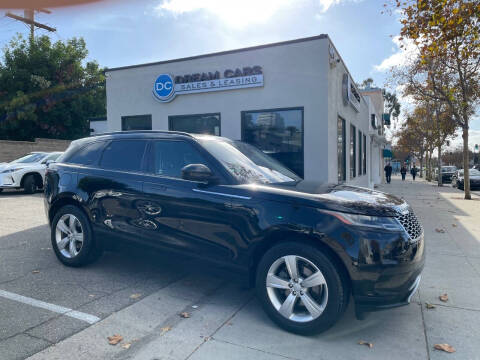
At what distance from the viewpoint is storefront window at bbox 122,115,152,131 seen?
1113 centimetres

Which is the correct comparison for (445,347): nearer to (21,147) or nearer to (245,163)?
(245,163)

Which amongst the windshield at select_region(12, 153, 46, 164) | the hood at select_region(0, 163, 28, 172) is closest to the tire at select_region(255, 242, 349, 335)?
the hood at select_region(0, 163, 28, 172)

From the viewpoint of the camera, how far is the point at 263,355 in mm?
2961

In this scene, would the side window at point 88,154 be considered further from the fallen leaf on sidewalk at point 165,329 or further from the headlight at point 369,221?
the headlight at point 369,221

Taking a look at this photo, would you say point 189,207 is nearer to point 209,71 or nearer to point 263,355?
point 263,355

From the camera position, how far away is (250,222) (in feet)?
11.4

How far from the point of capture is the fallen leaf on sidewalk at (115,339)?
3.08 metres

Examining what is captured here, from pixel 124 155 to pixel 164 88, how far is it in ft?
21.3

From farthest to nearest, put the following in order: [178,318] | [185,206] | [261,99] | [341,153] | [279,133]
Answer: [341,153]
[261,99]
[279,133]
[185,206]
[178,318]

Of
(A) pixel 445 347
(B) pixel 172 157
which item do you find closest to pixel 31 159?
(B) pixel 172 157

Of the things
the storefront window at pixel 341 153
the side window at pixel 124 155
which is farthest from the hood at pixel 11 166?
the storefront window at pixel 341 153

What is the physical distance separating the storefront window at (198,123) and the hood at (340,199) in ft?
21.1

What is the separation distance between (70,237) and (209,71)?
21.4 feet

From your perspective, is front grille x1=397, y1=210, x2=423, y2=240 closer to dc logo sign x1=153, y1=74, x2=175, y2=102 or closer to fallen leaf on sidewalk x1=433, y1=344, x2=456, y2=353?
fallen leaf on sidewalk x1=433, y1=344, x2=456, y2=353
